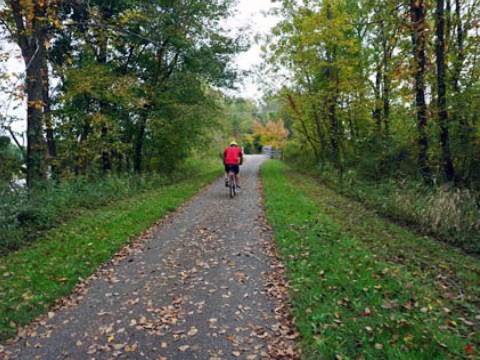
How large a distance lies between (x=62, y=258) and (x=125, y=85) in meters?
8.94

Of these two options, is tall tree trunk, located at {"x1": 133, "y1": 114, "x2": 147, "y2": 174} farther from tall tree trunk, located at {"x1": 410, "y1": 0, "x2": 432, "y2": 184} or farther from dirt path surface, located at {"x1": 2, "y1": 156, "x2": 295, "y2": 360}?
tall tree trunk, located at {"x1": 410, "y1": 0, "x2": 432, "y2": 184}

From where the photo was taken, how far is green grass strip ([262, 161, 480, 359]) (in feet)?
12.1

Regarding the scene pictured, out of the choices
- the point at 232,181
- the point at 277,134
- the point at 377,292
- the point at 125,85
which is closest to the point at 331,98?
the point at 232,181

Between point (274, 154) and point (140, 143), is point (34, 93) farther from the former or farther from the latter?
point (274, 154)

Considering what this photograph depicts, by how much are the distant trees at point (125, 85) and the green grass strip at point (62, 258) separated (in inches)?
120

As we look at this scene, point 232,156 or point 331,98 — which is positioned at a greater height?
point 331,98

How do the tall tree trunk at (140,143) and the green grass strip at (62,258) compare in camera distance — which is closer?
the green grass strip at (62,258)

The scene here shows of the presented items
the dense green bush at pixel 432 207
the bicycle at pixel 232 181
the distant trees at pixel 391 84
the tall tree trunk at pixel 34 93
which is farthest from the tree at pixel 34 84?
the dense green bush at pixel 432 207

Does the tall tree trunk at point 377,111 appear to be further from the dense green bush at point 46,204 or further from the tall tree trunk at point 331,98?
the dense green bush at point 46,204

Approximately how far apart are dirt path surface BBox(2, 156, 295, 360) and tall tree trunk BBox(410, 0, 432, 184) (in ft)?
18.9

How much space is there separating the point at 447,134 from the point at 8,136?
1298 centimetres

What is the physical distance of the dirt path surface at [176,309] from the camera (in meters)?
3.87

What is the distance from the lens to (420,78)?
946cm

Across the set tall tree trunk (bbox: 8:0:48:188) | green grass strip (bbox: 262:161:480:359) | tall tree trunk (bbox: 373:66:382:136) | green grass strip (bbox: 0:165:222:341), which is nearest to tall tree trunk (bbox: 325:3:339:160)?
tall tree trunk (bbox: 373:66:382:136)
